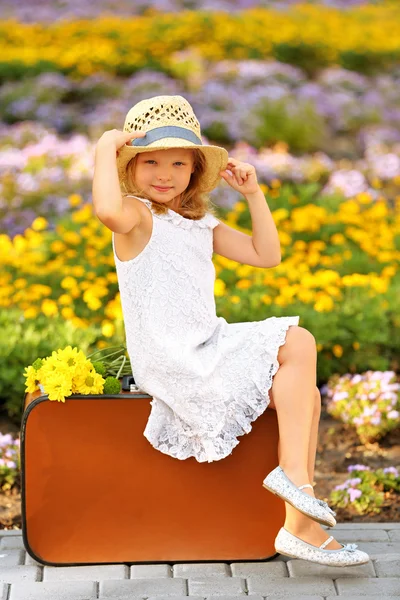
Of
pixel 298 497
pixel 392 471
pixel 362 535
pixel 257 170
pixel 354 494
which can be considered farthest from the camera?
pixel 257 170

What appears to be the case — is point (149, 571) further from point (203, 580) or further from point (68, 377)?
point (68, 377)

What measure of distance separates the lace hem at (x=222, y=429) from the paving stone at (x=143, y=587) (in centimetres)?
33

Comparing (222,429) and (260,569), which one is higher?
(222,429)

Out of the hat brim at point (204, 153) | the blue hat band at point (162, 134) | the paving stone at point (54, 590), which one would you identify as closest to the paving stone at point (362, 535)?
the paving stone at point (54, 590)

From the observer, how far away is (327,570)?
2.99 metres

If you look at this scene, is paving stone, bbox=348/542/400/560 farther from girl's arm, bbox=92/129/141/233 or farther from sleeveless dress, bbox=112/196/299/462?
girl's arm, bbox=92/129/141/233

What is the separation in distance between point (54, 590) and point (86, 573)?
151 mm

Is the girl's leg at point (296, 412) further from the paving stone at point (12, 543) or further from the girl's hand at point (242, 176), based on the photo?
the paving stone at point (12, 543)

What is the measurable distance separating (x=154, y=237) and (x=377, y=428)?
1.53m

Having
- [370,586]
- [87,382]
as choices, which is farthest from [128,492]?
[370,586]

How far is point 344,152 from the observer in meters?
8.57

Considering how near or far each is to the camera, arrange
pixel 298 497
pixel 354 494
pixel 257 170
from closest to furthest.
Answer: pixel 298 497
pixel 354 494
pixel 257 170

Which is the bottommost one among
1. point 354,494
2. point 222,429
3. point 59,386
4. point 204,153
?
point 354,494

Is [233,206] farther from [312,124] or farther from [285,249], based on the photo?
[312,124]
